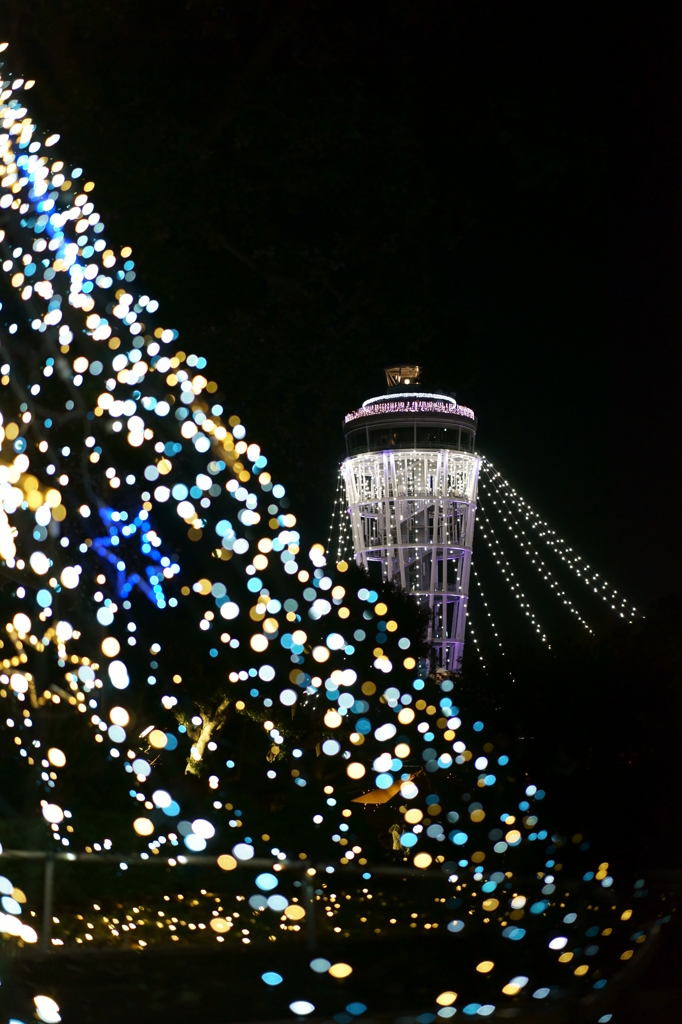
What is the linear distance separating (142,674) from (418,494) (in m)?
32.3

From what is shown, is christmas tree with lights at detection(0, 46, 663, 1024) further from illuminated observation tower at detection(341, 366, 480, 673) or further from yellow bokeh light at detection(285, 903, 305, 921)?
illuminated observation tower at detection(341, 366, 480, 673)

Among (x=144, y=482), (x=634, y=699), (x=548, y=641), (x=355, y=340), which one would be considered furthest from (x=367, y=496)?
(x=144, y=482)

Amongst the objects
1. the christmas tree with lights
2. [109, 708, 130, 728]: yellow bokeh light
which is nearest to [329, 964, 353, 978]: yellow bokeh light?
the christmas tree with lights

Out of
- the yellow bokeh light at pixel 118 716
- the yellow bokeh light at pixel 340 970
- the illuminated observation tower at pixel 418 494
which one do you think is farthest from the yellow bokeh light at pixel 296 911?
the illuminated observation tower at pixel 418 494

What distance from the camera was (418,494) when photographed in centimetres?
3881

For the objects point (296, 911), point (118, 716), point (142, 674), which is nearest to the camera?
A: point (118, 716)

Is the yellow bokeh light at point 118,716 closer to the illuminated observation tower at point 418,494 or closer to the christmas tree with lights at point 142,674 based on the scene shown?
the christmas tree with lights at point 142,674

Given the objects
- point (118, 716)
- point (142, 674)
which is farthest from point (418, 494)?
point (118, 716)

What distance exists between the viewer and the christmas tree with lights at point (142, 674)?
195 inches

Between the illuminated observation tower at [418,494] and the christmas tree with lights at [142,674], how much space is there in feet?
101

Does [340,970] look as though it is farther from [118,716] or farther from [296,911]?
[118,716]

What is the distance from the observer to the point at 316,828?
8766mm

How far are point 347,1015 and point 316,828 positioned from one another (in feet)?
13.1

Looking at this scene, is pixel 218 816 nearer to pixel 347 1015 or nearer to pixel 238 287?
pixel 347 1015
